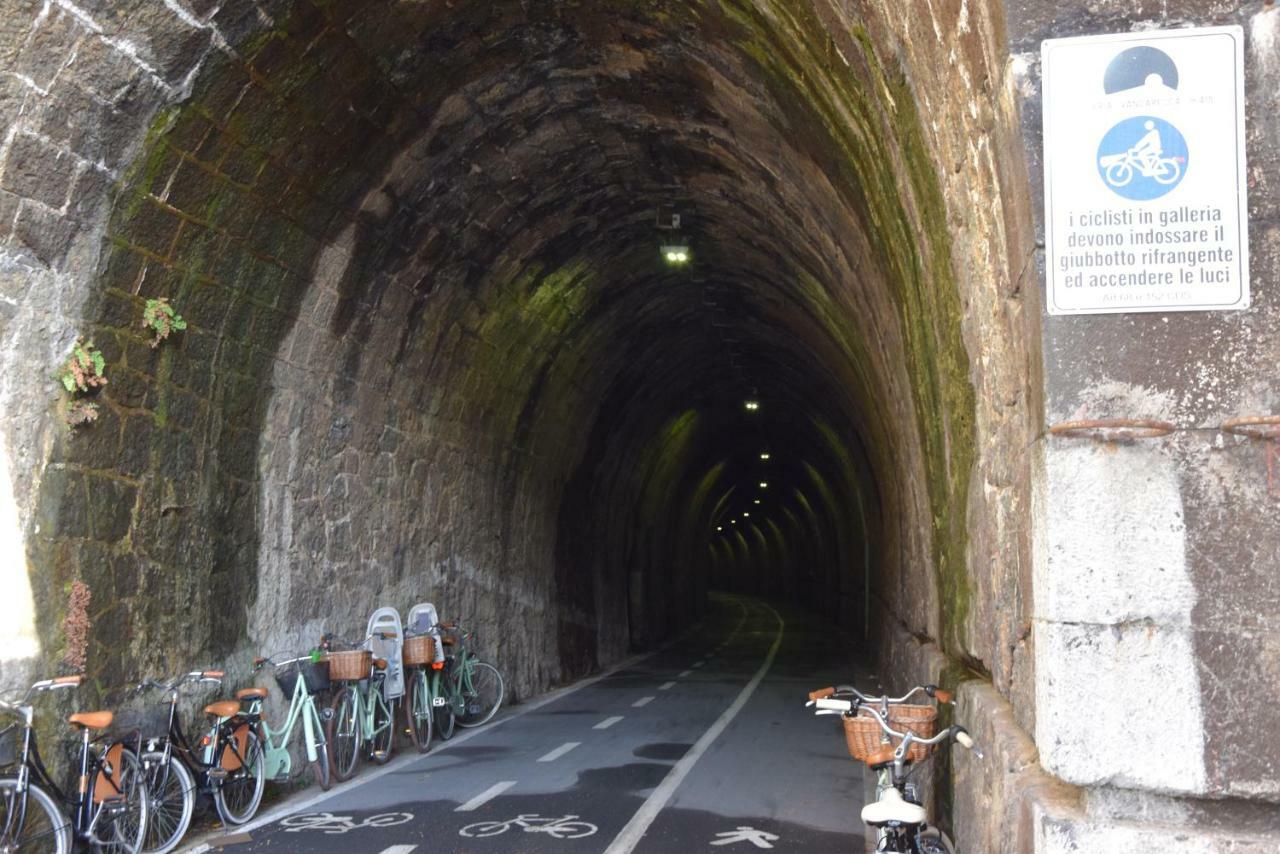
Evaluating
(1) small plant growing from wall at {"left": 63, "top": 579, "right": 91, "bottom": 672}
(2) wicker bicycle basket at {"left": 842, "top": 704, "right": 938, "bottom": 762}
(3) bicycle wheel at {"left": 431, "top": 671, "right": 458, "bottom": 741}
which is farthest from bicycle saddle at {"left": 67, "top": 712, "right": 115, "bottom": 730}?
(3) bicycle wheel at {"left": 431, "top": 671, "right": 458, "bottom": 741}

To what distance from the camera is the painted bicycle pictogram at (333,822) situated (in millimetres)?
7895

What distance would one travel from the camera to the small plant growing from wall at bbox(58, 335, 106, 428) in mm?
7238

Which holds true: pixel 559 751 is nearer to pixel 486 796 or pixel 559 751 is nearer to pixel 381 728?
pixel 381 728

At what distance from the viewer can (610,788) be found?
30.2 feet

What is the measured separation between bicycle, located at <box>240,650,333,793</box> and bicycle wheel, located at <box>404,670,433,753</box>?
158 cm

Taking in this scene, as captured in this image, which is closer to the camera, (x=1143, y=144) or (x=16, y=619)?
(x=1143, y=144)

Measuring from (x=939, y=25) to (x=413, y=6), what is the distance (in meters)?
4.82

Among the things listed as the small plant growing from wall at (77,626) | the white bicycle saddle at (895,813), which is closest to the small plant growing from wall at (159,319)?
the small plant growing from wall at (77,626)

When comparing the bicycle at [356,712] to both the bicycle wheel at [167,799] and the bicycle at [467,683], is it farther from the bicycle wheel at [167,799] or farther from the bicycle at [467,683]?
the bicycle wheel at [167,799]

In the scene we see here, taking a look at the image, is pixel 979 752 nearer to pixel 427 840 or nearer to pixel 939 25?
pixel 939 25

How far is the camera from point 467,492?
14.2 m

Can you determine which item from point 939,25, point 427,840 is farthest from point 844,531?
point 939,25

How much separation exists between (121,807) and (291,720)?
230 centimetres

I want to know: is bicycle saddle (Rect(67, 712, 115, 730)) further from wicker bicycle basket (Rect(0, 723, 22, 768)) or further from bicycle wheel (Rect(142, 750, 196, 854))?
bicycle wheel (Rect(142, 750, 196, 854))
